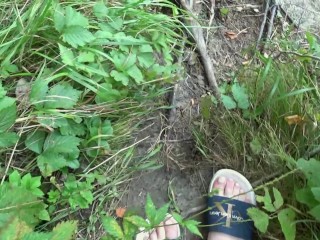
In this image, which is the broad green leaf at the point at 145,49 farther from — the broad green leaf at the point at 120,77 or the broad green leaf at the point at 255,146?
the broad green leaf at the point at 255,146

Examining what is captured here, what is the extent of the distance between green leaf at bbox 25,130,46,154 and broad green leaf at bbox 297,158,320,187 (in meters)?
0.76

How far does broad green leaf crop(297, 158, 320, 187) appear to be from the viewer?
1.53 m

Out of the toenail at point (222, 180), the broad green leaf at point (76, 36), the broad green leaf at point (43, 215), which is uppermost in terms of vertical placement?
the broad green leaf at point (76, 36)

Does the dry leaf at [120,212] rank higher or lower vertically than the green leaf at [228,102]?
lower

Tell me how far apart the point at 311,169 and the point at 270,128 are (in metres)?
0.25

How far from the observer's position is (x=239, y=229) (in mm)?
1701

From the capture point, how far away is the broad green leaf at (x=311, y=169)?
1526 millimetres

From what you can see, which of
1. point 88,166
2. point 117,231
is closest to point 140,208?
point 88,166

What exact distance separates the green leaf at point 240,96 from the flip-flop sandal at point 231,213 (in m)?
0.23

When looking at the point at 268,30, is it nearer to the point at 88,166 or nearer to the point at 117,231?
the point at 88,166

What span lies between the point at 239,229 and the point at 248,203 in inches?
4.0

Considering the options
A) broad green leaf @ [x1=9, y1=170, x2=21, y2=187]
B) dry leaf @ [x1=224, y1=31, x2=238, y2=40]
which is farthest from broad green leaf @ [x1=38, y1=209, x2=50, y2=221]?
dry leaf @ [x1=224, y1=31, x2=238, y2=40]

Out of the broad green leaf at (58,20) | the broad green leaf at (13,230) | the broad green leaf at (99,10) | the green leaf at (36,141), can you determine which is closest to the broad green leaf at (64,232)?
the broad green leaf at (13,230)

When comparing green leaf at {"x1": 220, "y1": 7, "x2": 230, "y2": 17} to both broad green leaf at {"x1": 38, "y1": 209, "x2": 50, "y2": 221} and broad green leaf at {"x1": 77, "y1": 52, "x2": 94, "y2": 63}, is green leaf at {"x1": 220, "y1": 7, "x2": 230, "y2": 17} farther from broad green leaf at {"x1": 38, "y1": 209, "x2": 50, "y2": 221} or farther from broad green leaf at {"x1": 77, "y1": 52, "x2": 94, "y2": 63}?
broad green leaf at {"x1": 38, "y1": 209, "x2": 50, "y2": 221}
